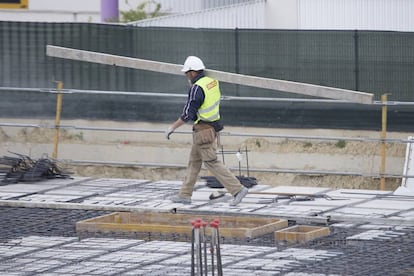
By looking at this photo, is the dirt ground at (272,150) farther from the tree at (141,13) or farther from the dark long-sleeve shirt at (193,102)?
the tree at (141,13)

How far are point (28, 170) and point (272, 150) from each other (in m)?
4.92

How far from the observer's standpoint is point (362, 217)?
13.8 metres

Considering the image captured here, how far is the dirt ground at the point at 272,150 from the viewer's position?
19.4 m

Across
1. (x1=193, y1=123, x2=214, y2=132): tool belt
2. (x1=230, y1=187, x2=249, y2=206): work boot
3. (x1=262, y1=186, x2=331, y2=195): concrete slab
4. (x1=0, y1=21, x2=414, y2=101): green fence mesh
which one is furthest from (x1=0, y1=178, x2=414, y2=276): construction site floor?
(x1=0, y1=21, x2=414, y2=101): green fence mesh

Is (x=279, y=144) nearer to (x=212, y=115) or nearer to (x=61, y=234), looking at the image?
(x=212, y=115)

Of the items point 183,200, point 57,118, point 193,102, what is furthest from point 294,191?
point 57,118

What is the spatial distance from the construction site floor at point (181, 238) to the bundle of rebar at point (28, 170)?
137mm

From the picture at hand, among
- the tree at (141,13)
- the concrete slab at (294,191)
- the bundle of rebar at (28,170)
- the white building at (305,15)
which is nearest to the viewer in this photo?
the concrete slab at (294,191)

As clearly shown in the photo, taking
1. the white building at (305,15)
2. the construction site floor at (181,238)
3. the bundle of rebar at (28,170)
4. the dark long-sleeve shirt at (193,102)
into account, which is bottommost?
the construction site floor at (181,238)

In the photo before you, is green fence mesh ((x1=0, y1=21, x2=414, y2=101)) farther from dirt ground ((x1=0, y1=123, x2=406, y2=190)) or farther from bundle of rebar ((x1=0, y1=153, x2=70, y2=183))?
bundle of rebar ((x1=0, y1=153, x2=70, y2=183))

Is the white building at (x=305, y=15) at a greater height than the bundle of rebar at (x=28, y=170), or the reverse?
the white building at (x=305, y=15)

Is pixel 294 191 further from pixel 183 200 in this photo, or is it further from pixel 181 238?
pixel 181 238

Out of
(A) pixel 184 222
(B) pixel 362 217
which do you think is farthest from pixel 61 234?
(B) pixel 362 217

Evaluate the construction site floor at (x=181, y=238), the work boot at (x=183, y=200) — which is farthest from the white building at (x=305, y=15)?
the work boot at (x=183, y=200)
